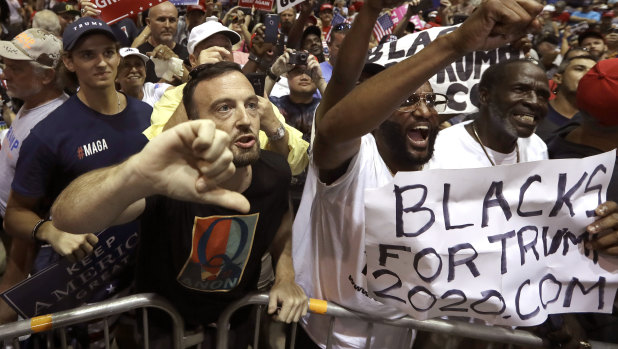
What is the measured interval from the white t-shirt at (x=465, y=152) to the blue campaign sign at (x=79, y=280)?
1455mm

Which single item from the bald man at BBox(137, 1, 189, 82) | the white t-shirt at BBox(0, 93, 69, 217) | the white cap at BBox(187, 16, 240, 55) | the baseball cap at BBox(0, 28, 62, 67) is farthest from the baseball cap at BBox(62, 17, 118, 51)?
Result: the bald man at BBox(137, 1, 189, 82)

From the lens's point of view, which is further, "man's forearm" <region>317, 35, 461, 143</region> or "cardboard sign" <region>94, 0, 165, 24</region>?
"cardboard sign" <region>94, 0, 165, 24</region>

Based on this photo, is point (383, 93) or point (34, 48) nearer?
point (383, 93)

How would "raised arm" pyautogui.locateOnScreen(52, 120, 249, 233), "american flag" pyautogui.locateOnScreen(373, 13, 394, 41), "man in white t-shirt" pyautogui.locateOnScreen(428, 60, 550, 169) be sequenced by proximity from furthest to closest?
"american flag" pyautogui.locateOnScreen(373, 13, 394, 41)
"man in white t-shirt" pyautogui.locateOnScreen(428, 60, 550, 169)
"raised arm" pyautogui.locateOnScreen(52, 120, 249, 233)

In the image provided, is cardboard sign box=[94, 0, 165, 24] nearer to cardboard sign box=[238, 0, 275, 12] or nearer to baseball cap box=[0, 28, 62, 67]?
baseball cap box=[0, 28, 62, 67]

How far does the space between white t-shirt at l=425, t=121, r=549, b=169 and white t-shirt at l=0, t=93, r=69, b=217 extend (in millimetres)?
2111

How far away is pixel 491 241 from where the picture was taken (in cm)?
182

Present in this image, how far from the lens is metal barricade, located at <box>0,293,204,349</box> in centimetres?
173

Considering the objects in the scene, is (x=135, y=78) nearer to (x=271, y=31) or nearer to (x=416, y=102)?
(x=271, y=31)

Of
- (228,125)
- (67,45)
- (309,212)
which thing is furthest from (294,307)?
(67,45)

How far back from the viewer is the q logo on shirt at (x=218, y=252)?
1.84m

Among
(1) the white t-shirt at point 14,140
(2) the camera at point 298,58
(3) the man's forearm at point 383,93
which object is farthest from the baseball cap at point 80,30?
(3) the man's forearm at point 383,93

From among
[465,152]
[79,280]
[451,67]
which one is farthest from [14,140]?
[451,67]

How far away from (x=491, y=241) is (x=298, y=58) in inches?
81.5
